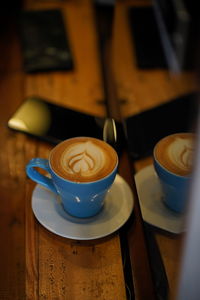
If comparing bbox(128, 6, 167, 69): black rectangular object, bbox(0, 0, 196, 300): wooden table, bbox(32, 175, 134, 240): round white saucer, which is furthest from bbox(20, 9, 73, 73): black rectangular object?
bbox(32, 175, 134, 240): round white saucer

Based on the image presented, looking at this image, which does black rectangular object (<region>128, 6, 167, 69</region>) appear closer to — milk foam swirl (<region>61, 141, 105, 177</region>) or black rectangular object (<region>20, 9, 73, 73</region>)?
black rectangular object (<region>20, 9, 73, 73</region>)

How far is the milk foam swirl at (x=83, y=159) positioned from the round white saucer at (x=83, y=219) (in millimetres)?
76

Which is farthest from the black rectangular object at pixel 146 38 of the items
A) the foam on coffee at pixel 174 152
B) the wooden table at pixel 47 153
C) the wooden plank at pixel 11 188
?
Answer: the foam on coffee at pixel 174 152

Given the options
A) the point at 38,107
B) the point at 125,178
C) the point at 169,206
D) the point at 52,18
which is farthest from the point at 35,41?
the point at 169,206

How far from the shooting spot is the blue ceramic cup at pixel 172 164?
1.73ft

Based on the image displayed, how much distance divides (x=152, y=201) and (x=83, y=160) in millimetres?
107

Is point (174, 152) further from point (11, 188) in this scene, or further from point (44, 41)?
point (44, 41)

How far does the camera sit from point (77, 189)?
551mm

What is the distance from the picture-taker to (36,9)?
1.07 metres

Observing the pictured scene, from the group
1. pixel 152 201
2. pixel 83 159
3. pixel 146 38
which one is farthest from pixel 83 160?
pixel 146 38

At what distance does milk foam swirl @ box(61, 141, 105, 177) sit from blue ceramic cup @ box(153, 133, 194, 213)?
0.07 meters

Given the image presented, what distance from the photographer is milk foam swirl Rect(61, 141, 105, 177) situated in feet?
1.85

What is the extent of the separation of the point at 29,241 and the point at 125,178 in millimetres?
166

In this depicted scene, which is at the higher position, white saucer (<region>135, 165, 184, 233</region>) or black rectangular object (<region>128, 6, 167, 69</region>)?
black rectangular object (<region>128, 6, 167, 69</region>)
